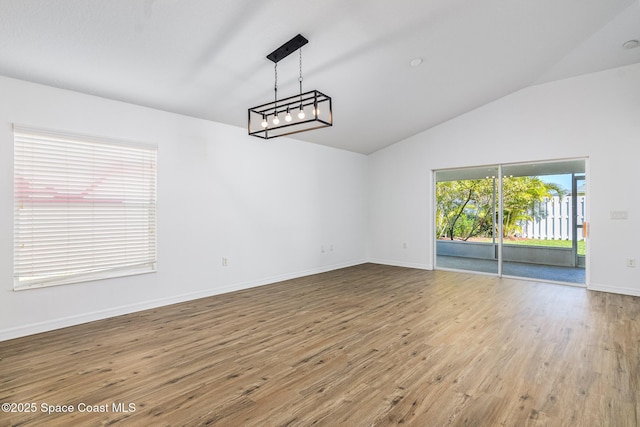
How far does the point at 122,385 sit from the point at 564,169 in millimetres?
6612

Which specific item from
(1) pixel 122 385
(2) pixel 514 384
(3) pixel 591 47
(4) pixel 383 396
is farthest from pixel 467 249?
(1) pixel 122 385

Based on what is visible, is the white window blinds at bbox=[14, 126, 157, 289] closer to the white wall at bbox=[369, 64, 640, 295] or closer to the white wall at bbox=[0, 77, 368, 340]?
the white wall at bbox=[0, 77, 368, 340]

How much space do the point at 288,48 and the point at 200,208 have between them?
2499 millimetres

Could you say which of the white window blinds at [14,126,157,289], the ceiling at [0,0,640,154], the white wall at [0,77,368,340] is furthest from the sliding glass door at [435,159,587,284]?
the white window blinds at [14,126,157,289]

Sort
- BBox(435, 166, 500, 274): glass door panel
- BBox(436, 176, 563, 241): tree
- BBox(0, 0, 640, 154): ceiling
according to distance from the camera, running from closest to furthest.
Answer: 1. BBox(0, 0, 640, 154): ceiling
2. BBox(436, 176, 563, 241): tree
3. BBox(435, 166, 500, 274): glass door panel

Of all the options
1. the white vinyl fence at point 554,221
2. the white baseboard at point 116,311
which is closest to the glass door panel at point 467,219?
the white vinyl fence at point 554,221

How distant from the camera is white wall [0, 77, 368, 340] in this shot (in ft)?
10.3

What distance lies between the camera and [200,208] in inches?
174

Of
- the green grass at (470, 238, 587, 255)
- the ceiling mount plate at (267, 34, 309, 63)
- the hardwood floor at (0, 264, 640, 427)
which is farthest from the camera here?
the green grass at (470, 238, 587, 255)

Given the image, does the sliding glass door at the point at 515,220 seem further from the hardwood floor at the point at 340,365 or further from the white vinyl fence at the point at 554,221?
the hardwood floor at the point at 340,365

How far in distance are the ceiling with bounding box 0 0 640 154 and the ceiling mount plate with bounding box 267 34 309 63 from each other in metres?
0.06

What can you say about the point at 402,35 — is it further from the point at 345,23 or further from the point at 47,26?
the point at 47,26

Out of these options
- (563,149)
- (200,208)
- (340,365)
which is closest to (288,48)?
(200,208)

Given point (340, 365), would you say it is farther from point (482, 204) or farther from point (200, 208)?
point (482, 204)
